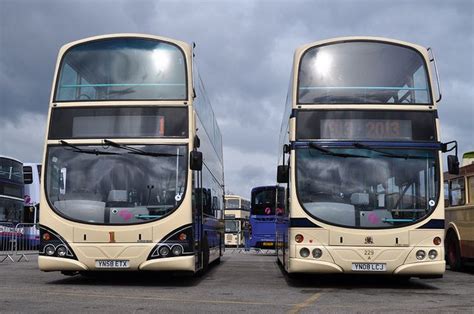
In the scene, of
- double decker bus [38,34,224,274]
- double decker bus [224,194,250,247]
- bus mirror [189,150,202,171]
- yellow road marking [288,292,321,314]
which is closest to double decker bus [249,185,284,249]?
double decker bus [224,194,250,247]

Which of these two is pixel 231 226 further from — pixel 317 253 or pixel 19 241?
pixel 317 253

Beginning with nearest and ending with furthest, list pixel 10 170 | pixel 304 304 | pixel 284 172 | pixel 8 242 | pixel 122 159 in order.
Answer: pixel 304 304
pixel 122 159
pixel 284 172
pixel 8 242
pixel 10 170

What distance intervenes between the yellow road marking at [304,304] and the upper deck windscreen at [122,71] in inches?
168

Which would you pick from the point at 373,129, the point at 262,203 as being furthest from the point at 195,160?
the point at 262,203

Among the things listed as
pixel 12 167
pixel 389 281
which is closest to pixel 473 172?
pixel 389 281

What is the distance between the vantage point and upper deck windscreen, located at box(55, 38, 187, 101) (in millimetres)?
11688

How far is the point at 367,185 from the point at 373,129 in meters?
1.02

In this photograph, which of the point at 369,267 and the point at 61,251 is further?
the point at 61,251

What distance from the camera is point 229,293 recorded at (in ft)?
34.5

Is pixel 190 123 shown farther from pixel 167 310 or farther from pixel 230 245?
pixel 230 245

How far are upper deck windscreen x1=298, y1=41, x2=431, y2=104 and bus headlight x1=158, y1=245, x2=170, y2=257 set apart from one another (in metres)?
3.54

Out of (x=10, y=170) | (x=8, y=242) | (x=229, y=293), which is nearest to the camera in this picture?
(x=229, y=293)

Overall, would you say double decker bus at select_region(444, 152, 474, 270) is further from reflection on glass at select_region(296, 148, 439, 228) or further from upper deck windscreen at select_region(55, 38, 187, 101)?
upper deck windscreen at select_region(55, 38, 187, 101)

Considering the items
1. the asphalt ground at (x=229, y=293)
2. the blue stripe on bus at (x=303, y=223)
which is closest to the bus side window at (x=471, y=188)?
the asphalt ground at (x=229, y=293)
